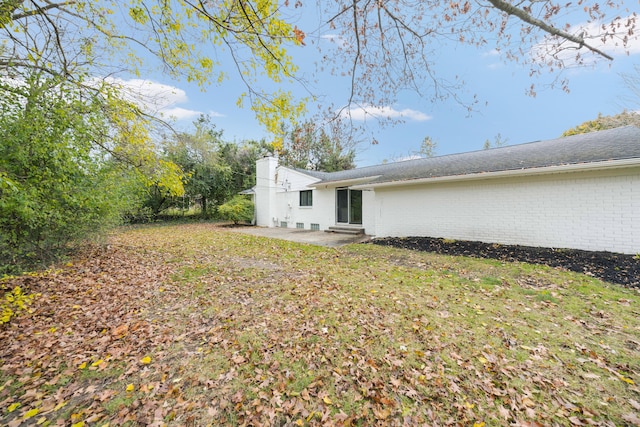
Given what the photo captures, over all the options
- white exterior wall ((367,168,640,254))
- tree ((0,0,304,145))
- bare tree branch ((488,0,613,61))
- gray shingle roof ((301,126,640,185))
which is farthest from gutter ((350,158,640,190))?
tree ((0,0,304,145))

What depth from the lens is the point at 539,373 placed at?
2369 millimetres

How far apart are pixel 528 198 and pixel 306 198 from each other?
32.7ft

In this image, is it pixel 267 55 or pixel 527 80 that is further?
pixel 527 80

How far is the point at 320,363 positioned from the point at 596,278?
5806 millimetres

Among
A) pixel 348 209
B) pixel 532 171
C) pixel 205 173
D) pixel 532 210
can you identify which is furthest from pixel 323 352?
pixel 205 173

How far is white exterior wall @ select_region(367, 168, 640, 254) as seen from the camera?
6.00m

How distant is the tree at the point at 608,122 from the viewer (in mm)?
14828

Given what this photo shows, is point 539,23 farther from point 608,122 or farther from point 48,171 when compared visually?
point 608,122

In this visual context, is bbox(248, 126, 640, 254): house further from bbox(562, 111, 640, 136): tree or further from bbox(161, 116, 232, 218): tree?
bbox(562, 111, 640, 136): tree

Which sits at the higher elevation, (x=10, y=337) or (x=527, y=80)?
(x=527, y=80)

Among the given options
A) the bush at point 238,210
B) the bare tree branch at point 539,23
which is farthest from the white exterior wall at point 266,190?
the bare tree branch at point 539,23

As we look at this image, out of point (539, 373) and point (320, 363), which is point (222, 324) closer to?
point (320, 363)

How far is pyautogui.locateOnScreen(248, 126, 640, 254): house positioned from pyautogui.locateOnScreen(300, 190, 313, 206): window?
8.27 ft

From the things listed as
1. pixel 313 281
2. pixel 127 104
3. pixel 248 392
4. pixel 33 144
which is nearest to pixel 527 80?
pixel 313 281
